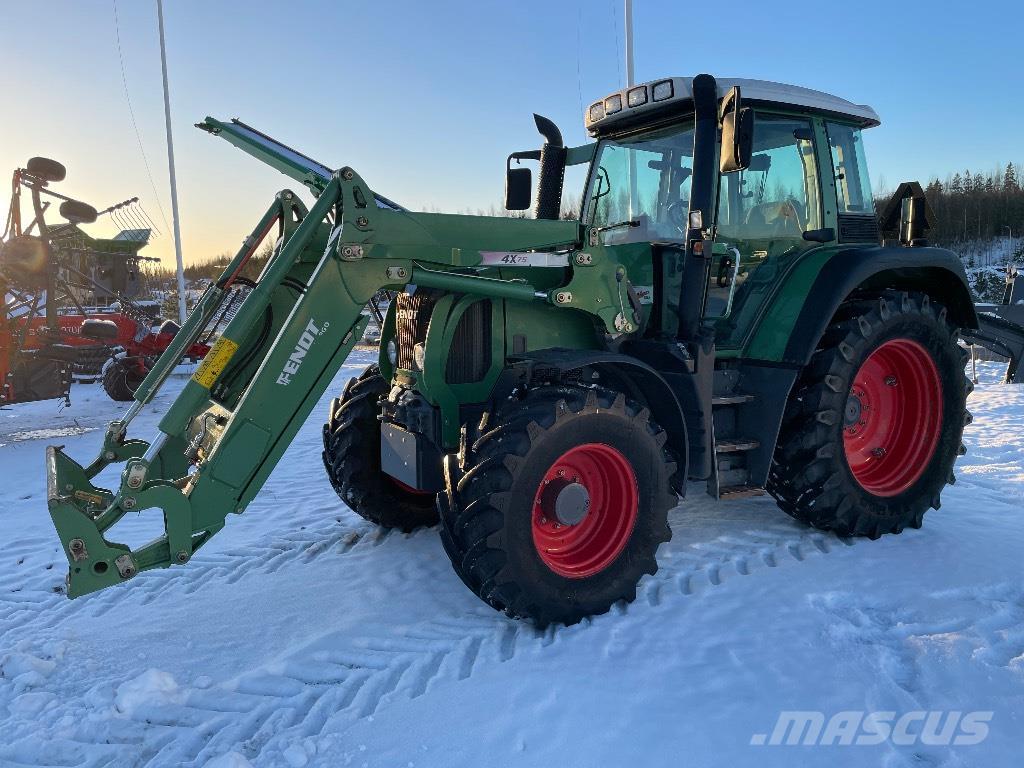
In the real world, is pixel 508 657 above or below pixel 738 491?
below

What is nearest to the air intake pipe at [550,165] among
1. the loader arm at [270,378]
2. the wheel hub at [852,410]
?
the loader arm at [270,378]

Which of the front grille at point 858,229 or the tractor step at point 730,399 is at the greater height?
the front grille at point 858,229

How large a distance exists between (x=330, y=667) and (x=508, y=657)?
0.71 meters

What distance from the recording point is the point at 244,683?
111 inches

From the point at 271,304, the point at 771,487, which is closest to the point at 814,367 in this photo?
the point at 771,487

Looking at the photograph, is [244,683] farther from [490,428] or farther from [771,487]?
[771,487]

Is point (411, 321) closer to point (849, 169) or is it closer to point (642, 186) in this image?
point (642, 186)

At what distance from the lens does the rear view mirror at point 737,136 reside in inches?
133

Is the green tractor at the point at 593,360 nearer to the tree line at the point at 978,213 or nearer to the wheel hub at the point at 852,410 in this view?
the wheel hub at the point at 852,410

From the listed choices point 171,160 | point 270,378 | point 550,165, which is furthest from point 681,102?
point 171,160

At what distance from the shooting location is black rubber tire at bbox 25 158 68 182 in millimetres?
8570

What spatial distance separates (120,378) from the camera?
10.7m

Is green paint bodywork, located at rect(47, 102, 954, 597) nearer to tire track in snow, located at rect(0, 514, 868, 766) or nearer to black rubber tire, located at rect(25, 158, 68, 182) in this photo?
tire track in snow, located at rect(0, 514, 868, 766)

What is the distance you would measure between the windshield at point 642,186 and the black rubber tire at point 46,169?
729cm
